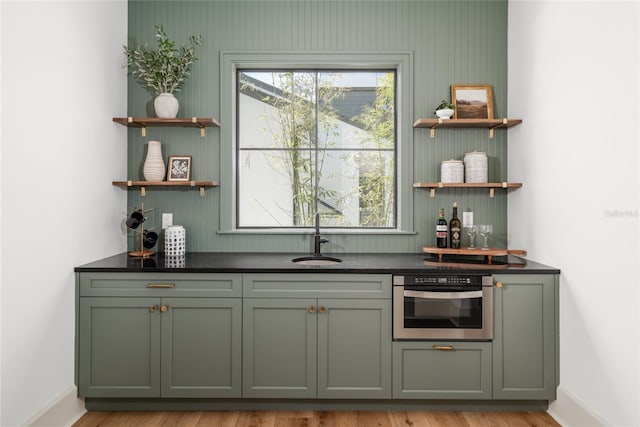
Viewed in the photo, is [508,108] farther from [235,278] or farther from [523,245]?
[235,278]

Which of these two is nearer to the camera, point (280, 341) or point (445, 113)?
point (280, 341)

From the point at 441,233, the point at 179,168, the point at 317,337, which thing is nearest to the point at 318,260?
the point at 317,337

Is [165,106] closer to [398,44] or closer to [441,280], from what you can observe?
[398,44]

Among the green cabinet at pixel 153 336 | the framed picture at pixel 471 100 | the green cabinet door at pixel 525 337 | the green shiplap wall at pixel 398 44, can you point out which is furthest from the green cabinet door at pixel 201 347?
the framed picture at pixel 471 100

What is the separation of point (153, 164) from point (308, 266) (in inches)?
56.5

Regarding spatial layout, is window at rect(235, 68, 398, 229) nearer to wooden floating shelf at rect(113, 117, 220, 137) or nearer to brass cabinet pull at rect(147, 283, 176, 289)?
wooden floating shelf at rect(113, 117, 220, 137)

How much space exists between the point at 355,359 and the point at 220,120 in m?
2.00

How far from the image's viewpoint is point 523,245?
304cm

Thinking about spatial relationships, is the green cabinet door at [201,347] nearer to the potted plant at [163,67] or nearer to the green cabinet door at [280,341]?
the green cabinet door at [280,341]

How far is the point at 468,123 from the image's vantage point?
121 inches

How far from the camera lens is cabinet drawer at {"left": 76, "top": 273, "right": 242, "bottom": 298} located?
258 centimetres
